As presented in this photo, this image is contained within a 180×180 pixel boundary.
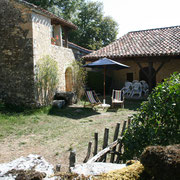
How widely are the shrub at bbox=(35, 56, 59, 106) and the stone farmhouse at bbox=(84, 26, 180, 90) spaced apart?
149 inches

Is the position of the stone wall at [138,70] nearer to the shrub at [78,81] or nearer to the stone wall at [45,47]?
the shrub at [78,81]

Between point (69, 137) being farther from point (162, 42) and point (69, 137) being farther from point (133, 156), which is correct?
point (162, 42)

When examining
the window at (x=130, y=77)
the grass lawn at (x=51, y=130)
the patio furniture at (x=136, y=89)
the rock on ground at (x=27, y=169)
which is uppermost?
the window at (x=130, y=77)

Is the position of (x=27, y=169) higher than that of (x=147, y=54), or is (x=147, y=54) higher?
(x=147, y=54)

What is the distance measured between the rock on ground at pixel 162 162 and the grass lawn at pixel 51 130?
2419 millimetres

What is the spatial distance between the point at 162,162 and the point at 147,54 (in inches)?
368

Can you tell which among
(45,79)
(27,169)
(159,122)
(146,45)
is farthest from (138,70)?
(27,169)

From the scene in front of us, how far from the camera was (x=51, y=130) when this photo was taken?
5445 mm

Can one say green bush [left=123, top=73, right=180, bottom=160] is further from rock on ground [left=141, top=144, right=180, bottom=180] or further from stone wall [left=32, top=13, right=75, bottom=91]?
stone wall [left=32, top=13, right=75, bottom=91]

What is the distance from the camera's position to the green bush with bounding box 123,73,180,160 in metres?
2.37

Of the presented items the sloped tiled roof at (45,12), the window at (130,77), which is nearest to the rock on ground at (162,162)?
the sloped tiled roof at (45,12)

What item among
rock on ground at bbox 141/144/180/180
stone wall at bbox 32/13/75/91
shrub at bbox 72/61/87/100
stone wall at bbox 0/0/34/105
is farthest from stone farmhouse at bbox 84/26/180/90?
rock on ground at bbox 141/144/180/180

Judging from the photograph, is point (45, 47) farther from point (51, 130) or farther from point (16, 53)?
point (51, 130)

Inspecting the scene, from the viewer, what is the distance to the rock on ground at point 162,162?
1.16m
